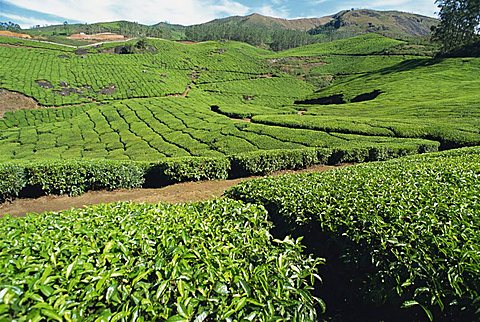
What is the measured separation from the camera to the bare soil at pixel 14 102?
49.5 metres

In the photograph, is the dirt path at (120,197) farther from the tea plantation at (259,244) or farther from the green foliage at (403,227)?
the green foliage at (403,227)

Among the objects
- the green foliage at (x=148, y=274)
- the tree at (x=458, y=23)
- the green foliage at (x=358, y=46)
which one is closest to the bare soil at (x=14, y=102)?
the green foliage at (x=148, y=274)

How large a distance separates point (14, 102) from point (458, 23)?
297 ft

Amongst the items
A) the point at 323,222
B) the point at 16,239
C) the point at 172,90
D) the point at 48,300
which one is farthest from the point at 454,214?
the point at 172,90

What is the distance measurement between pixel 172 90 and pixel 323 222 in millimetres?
61749

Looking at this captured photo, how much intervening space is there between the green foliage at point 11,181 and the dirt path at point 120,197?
1.41 ft

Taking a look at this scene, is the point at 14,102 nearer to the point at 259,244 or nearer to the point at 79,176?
the point at 79,176

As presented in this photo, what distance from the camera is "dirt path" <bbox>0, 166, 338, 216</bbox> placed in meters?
14.6

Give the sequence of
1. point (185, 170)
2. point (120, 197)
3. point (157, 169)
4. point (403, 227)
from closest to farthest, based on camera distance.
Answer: point (403, 227), point (120, 197), point (185, 170), point (157, 169)

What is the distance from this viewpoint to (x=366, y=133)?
25.9 metres

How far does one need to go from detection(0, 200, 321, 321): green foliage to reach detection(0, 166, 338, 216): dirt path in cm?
940

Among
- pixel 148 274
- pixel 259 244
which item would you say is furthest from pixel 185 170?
pixel 148 274

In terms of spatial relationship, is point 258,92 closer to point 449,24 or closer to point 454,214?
point 449,24

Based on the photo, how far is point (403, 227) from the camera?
491 centimetres
